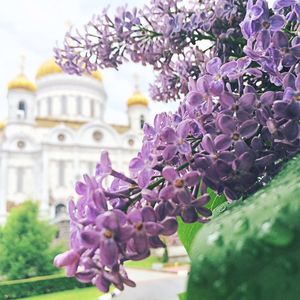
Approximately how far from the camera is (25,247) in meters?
17.5

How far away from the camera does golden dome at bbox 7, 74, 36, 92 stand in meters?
34.0

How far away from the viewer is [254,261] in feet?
1.09

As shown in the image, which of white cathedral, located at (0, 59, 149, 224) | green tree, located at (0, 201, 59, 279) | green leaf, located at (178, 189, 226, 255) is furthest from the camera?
white cathedral, located at (0, 59, 149, 224)

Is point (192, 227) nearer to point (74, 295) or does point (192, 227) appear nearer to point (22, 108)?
point (74, 295)

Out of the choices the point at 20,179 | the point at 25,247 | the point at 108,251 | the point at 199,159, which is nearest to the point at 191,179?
the point at 199,159

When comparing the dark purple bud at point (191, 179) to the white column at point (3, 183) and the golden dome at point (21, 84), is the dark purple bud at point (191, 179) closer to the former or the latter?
the white column at point (3, 183)

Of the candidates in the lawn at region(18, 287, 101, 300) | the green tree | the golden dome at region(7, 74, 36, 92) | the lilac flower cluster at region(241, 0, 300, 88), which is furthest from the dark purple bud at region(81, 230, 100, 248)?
the golden dome at region(7, 74, 36, 92)

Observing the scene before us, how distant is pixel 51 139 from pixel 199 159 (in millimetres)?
33956

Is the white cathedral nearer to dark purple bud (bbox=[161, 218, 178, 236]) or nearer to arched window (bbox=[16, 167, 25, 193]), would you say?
arched window (bbox=[16, 167, 25, 193])

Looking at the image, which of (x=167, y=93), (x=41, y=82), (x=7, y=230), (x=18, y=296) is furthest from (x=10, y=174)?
(x=167, y=93)

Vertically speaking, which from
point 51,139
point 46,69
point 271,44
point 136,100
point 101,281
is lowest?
point 101,281

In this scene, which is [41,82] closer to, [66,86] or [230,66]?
[66,86]

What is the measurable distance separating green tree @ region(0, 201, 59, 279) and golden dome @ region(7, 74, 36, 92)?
17.3 metres

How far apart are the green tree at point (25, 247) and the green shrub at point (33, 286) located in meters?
2.53
